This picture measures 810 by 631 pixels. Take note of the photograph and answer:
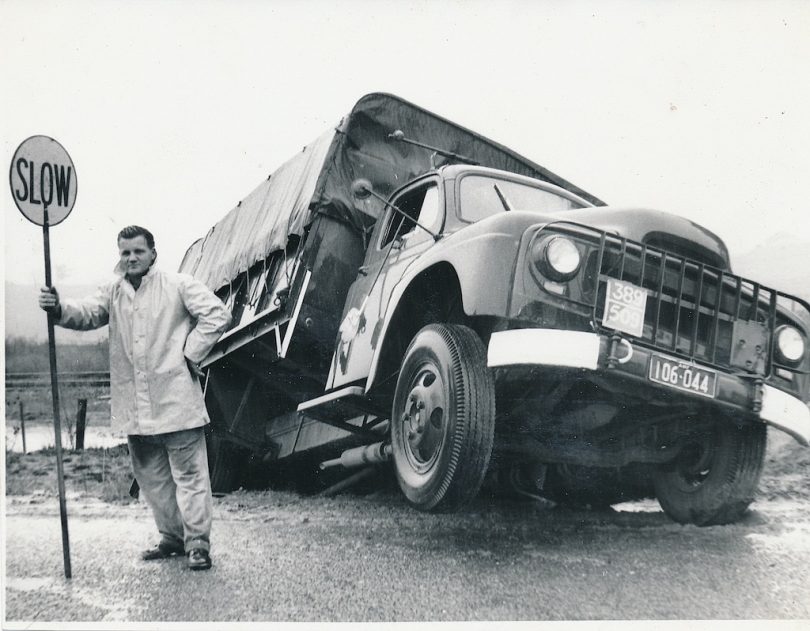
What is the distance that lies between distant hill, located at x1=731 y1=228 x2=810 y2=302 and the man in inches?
106

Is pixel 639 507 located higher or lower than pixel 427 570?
lower

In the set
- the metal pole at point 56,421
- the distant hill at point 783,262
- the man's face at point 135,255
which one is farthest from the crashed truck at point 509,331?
the metal pole at point 56,421

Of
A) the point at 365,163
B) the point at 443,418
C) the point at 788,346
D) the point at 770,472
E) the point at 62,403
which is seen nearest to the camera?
the point at 443,418

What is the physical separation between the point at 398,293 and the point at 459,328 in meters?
0.49

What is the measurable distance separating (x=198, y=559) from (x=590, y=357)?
6.56 feet

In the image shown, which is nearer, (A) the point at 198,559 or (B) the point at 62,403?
(A) the point at 198,559

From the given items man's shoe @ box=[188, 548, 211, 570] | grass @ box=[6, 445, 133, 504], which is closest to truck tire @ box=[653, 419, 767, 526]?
man's shoe @ box=[188, 548, 211, 570]

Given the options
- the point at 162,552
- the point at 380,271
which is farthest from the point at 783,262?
the point at 162,552

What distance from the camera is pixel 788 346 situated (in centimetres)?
343

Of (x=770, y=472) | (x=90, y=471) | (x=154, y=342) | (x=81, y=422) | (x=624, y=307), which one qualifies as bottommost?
(x=90, y=471)

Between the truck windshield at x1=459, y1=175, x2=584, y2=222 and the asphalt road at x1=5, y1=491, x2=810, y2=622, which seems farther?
the truck windshield at x1=459, y1=175, x2=584, y2=222

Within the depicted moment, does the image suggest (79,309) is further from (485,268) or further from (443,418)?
(485,268)

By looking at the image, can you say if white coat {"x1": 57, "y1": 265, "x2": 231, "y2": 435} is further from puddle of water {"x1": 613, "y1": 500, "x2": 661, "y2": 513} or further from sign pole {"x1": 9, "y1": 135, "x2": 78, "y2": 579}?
puddle of water {"x1": 613, "y1": 500, "x2": 661, "y2": 513}

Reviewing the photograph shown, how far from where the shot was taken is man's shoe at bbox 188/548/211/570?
11.5 ft
